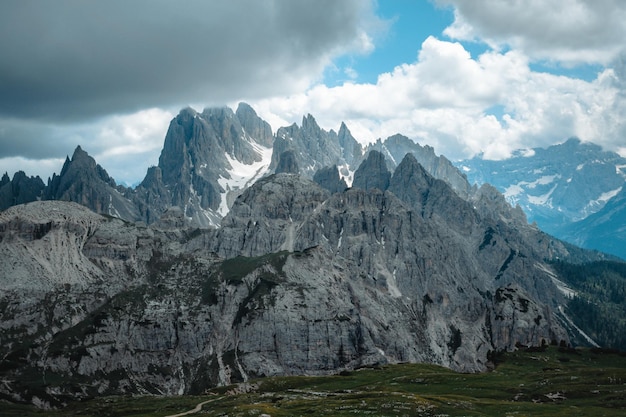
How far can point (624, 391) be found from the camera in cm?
10425

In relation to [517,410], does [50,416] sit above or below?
below

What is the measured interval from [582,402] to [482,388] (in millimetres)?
24509

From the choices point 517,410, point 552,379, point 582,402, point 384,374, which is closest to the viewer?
point 517,410

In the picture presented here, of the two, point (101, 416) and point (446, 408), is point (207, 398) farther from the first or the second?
point (446, 408)

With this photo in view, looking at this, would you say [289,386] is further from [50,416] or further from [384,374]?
[50,416]

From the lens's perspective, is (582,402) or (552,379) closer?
(582,402)

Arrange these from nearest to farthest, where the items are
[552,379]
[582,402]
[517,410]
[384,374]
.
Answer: [517,410]
[582,402]
[552,379]
[384,374]

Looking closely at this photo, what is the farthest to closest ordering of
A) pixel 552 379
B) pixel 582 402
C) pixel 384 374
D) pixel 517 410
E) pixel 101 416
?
pixel 384 374 < pixel 101 416 < pixel 552 379 < pixel 582 402 < pixel 517 410

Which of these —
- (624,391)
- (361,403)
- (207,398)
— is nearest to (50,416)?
(207,398)

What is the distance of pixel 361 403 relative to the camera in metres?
104

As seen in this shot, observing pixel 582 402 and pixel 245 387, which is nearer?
pixel 582 402

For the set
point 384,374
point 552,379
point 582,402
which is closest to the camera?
point 582,402

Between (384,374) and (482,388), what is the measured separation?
44037mm

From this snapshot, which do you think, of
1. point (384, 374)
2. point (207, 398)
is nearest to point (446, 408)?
point (384, 374)
